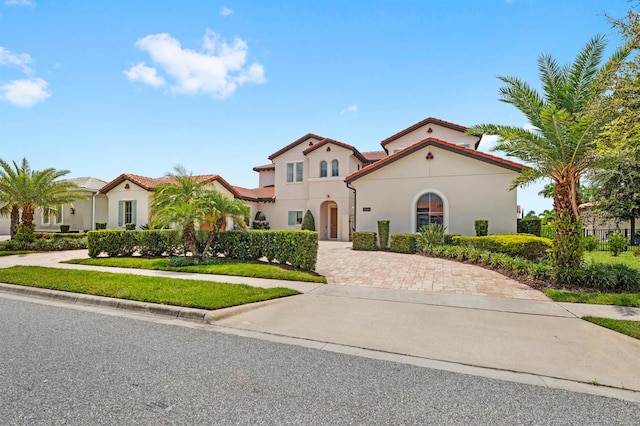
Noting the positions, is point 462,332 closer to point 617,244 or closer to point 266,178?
point 617,244

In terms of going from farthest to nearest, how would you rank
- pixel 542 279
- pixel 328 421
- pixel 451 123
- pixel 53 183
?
1. pixel 451 123
2. pixel 53 183
3. pixel 542 279
4. pixel 328 421

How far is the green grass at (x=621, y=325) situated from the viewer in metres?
5.38

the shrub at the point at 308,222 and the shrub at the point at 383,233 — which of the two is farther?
the shrub at the point at 308,222

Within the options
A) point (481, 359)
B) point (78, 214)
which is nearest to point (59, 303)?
point (481, 359)

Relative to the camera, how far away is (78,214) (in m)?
27.2

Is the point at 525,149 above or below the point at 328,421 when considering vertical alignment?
above

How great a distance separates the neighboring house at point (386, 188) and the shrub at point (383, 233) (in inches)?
51.0

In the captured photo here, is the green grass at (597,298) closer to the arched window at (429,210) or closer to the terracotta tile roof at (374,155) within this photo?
the arched window at (429,210)

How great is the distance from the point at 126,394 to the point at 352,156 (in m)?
24.5

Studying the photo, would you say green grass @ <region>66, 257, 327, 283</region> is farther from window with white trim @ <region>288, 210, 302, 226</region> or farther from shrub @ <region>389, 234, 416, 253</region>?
window with white trim @ <region>288, 210, 302, 226</region>

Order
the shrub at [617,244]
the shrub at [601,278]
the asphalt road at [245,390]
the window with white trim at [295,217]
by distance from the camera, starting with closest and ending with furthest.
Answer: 1. the asphalt road at [245,390]
2. the shrub at [601,278]
3. the shrub at [617,244]
4. the window with white trim at [295,217]

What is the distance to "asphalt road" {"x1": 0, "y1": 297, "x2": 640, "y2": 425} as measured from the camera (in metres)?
3.11

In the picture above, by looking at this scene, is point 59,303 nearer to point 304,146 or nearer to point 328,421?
point 328,421

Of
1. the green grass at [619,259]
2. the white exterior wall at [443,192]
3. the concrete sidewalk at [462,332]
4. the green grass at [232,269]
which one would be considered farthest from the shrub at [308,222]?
the concrete sidewalk at [462,332]
